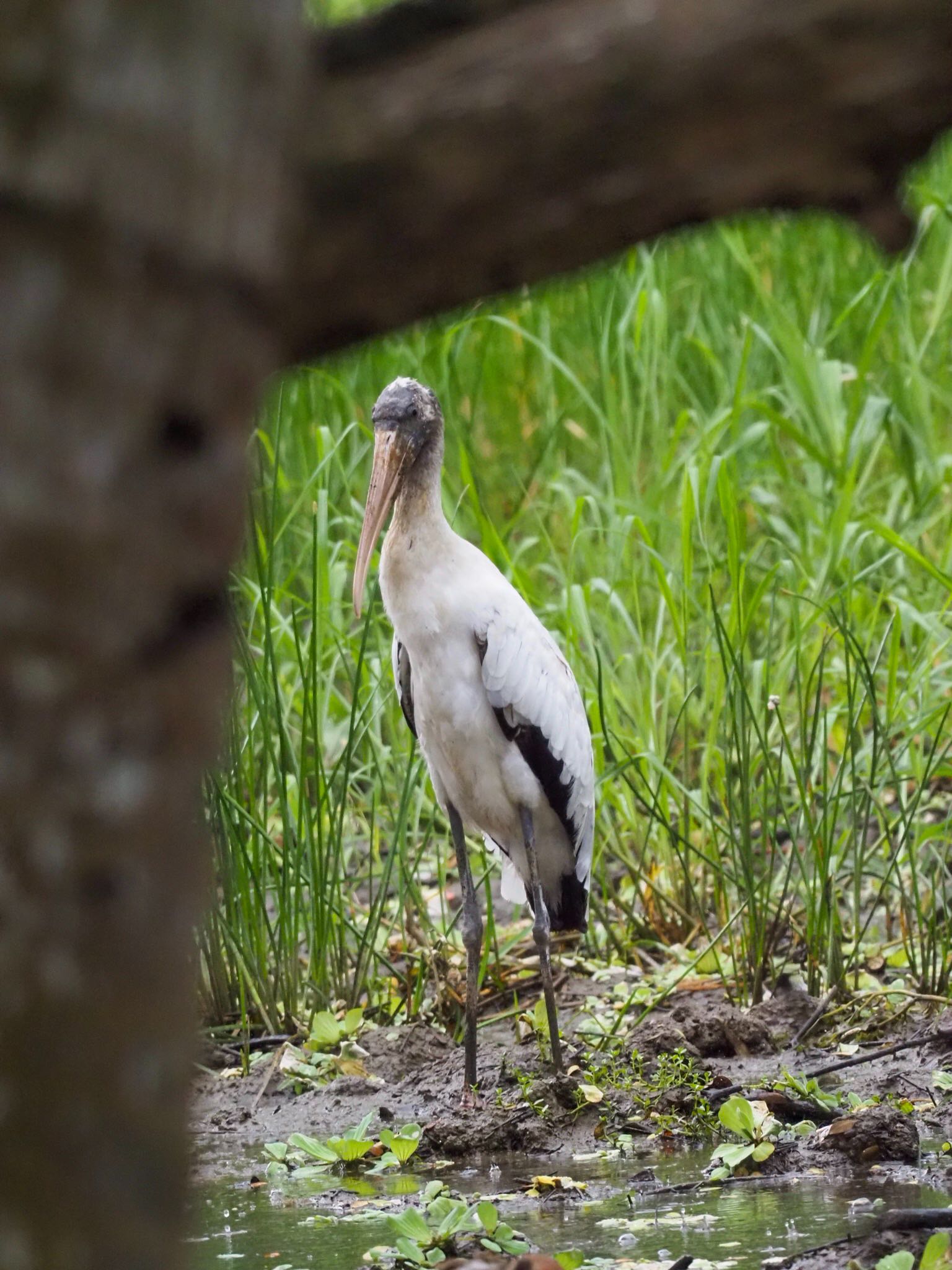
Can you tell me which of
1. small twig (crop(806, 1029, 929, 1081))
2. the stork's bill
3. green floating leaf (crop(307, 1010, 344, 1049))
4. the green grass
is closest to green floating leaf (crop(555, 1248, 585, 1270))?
small twig (crop(806, 1029, 929, 1081))

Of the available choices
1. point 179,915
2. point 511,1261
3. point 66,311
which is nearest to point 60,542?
point 66,311

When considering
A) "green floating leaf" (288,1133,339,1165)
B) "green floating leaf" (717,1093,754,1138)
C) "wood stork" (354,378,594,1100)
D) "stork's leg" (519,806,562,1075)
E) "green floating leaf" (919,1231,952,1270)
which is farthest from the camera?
"wood stork" (354,378,594,1100)

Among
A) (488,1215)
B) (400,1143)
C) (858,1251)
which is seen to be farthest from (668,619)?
(858,1251)

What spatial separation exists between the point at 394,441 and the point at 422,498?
0.20 metres

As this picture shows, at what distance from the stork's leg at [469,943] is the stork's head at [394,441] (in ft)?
2.72

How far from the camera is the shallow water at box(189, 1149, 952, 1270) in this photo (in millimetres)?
3135

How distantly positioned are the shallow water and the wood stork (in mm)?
890

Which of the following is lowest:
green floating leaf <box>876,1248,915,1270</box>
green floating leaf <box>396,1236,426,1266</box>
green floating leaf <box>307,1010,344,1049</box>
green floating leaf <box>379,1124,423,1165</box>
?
green floating leaf <box>876,1248,915,1270</box>

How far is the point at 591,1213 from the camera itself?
3.43 m

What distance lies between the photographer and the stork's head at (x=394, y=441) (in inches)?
199

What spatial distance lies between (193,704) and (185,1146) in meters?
0.33

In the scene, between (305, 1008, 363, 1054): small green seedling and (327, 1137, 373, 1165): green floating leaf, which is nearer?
(327, 1137, 373, 1165): green floating leaf

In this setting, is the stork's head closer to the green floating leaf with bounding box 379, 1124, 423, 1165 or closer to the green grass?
the green grass

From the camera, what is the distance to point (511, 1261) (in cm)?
275
